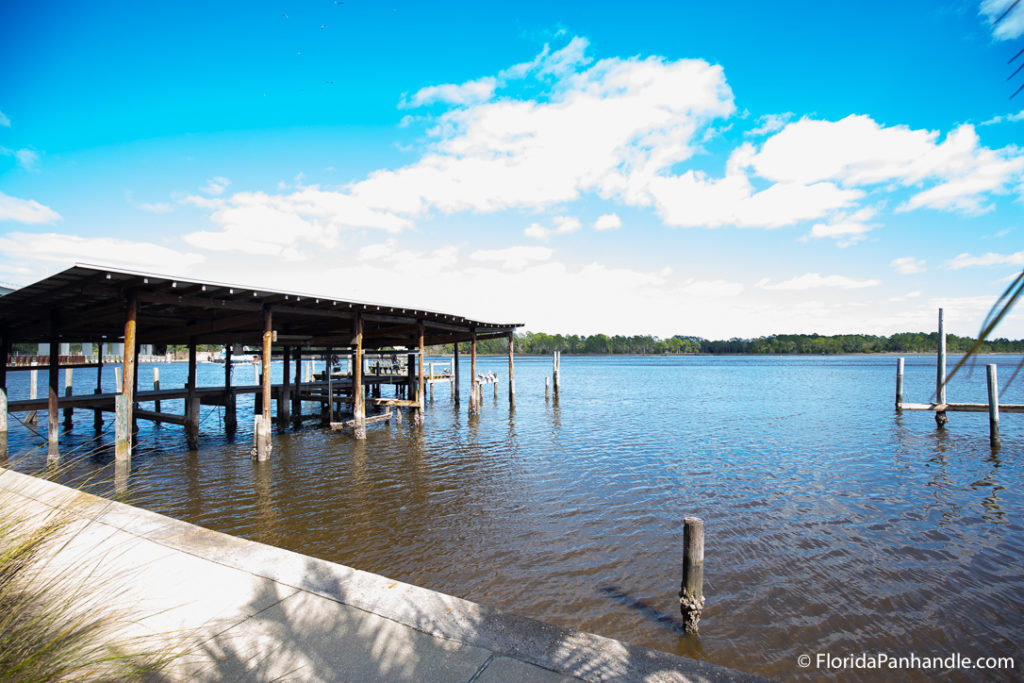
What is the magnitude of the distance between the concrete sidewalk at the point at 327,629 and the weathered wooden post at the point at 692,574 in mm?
1617

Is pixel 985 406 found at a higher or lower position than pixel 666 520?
higher

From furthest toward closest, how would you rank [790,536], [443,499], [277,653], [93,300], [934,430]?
[934,430], [93,300], [443,499], [790,536], [277,653]

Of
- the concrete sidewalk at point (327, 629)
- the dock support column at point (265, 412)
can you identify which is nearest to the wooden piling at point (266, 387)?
the dock support column at point (265, 412)

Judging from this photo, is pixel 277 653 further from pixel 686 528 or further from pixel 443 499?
pixel 443 499

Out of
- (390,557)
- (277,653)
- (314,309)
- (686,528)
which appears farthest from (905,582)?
(314,309)

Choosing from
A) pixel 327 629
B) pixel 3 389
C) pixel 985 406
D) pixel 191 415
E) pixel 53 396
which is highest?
pixel 3 389

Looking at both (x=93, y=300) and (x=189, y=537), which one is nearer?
(x=189, y=537)

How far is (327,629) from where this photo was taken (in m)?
4.50

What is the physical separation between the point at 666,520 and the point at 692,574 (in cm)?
393

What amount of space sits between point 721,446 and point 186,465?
15769 mm

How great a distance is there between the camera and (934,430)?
19531 millimetres

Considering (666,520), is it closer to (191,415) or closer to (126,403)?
(126,403)

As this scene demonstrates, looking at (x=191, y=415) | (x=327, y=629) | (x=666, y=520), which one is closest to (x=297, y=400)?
(x=191, y=415)

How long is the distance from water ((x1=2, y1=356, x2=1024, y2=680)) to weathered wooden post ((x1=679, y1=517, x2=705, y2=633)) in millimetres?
253
